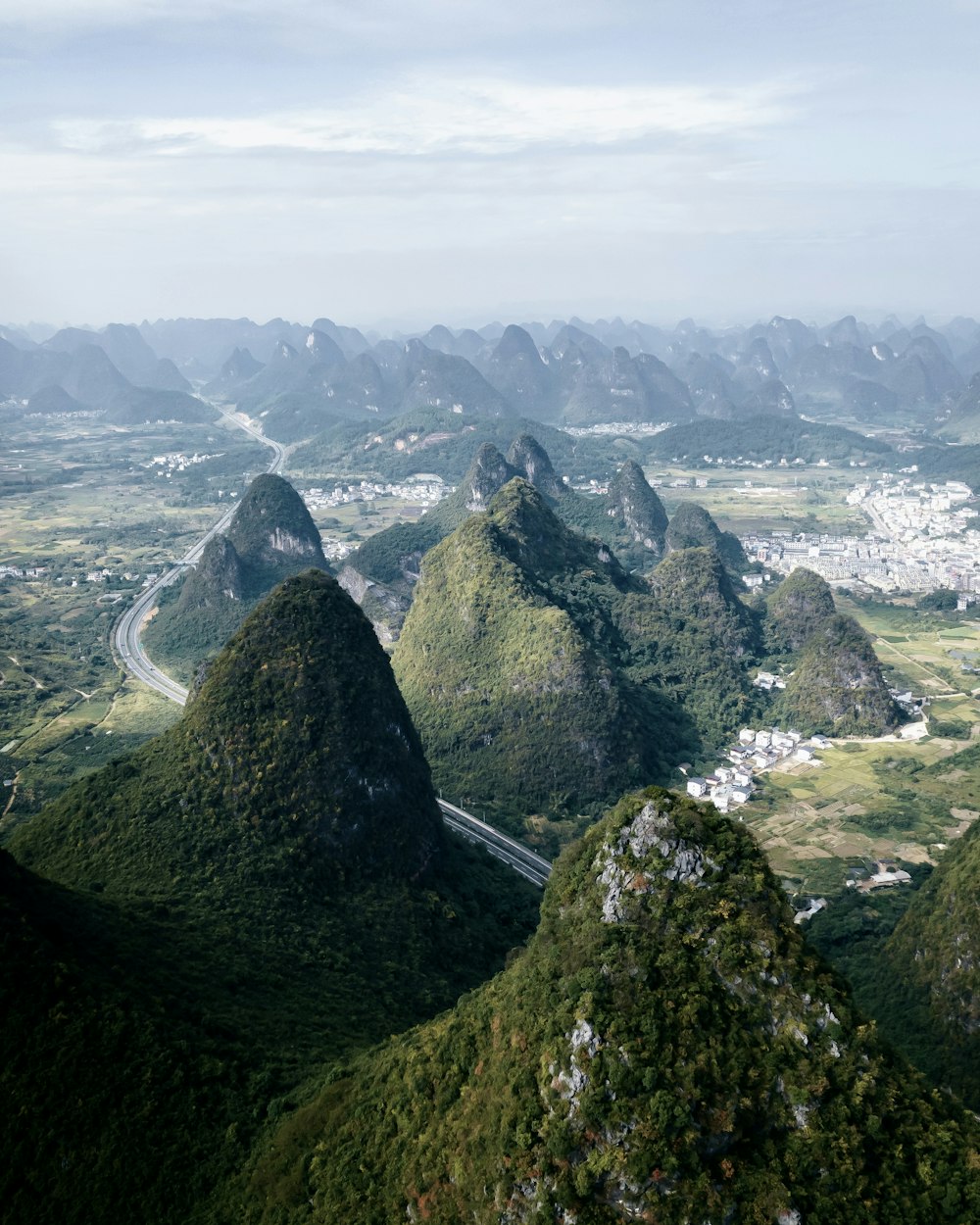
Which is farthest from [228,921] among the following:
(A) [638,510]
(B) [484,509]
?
(A) [638,510]

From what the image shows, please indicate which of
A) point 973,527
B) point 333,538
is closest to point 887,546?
point 973,527

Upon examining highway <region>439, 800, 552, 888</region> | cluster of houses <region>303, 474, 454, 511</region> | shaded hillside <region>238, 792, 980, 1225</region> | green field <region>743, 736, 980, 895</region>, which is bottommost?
cluster of houses <region>303, 474, 454, 511</region>

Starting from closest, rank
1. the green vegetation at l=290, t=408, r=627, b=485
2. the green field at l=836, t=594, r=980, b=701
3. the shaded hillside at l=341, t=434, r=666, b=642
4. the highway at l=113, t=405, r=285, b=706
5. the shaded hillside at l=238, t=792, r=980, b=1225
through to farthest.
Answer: the shaded hillside at l=238, t=792, r=980, b=1225 < the green field at l=836, t=594, r=980, b=701 < the highway at l=113, t=405, r=285, b=706 < the shaded hillside at l=341, t=434, r=666, b=642 < the green vegetation at l=290, t=408, r=627, b=485

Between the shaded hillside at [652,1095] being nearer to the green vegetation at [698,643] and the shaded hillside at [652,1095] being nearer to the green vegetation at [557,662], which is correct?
the green vegetation at [557,662]

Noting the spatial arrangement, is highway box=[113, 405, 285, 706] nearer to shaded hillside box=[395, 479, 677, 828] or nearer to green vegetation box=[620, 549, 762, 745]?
shaded hillside box=[395, 479, 677, 828]

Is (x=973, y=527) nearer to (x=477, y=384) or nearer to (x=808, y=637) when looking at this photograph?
(x=808, y=637)

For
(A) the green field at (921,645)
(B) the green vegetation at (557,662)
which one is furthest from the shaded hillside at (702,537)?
(B) the green vegetation at (557,662)

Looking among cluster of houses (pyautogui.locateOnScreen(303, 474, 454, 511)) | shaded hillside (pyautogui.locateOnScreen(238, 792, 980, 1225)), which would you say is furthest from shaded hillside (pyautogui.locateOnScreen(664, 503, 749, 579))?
shaded hillside (pyautogui.locateOnScreen(238, 792, 980, 1225))
